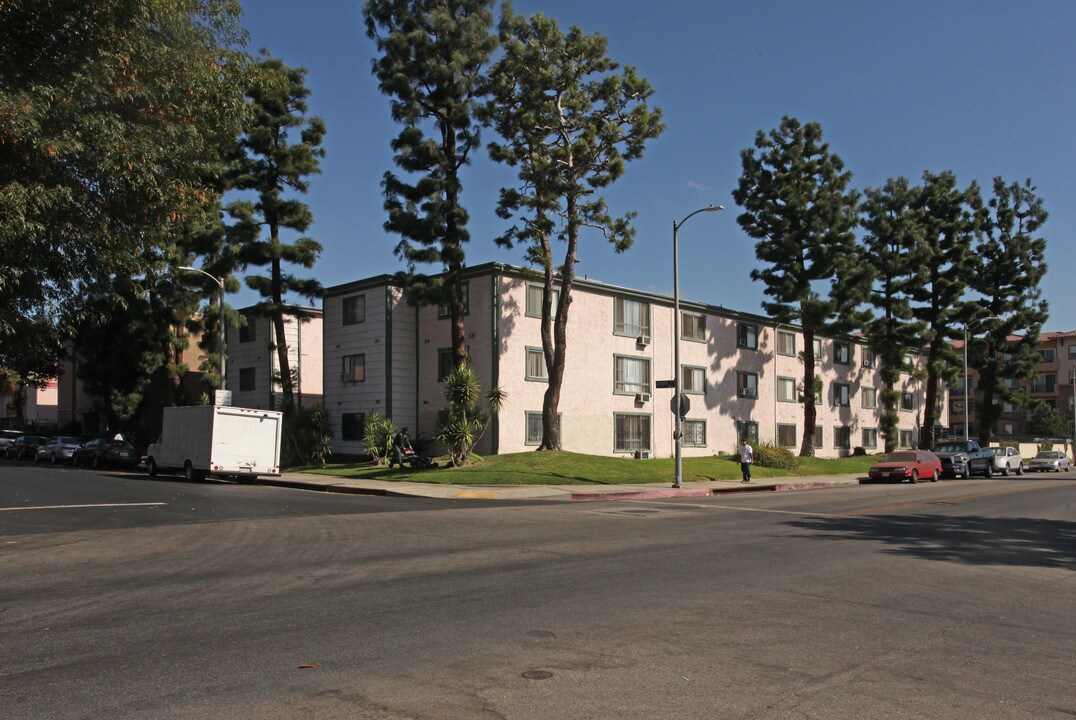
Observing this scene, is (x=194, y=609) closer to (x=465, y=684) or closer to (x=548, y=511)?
(x=465, y=684)

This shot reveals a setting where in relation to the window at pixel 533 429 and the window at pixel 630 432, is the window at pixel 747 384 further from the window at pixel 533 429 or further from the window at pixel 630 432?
the window at pixel 533 429

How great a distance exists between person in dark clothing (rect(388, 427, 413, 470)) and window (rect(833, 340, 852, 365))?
111ft

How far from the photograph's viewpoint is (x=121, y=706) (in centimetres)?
533

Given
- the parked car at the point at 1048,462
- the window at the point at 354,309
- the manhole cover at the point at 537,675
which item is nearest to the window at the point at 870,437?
the parked car at the point at 1048,462

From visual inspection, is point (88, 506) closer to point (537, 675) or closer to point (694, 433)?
point (537, 675)

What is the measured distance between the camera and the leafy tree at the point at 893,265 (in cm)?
5206

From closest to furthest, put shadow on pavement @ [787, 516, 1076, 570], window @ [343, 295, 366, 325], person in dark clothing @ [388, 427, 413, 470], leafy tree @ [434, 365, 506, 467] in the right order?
shadow on pavement @ [787, 516, 1076, 570] < leafy tree @ [434, 365, 506, 467] < person in dark clothing @ [388, 427, 413, 470] < window @ [343, 295, 366, 325]

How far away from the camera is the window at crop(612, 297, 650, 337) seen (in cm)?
4044

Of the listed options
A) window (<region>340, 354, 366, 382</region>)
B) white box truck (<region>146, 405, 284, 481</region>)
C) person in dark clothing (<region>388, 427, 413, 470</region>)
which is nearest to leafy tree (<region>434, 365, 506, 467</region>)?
person in dark clothing (<region>388, 427, 413, 470</region>)

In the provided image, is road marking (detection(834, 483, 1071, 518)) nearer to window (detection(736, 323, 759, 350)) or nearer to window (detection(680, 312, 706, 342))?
window (detection(680, 312, 706, 342))

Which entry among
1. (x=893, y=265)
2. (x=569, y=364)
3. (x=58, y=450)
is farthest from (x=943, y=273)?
(x=58, y=450)

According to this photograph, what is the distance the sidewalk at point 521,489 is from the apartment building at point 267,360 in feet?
47.0

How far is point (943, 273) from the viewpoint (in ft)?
180

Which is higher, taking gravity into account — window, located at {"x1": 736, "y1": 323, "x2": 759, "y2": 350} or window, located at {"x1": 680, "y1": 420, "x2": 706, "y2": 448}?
window, located at {"x1": 736, "y1": 323, "x2": 759, "y2": 350}
